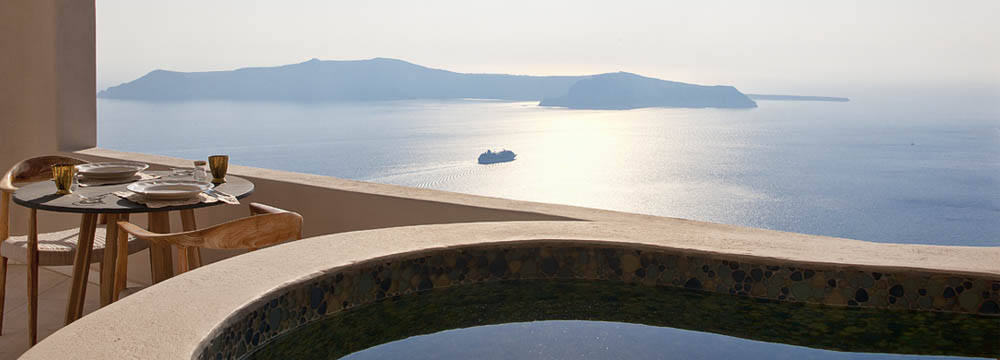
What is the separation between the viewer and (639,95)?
4153cm

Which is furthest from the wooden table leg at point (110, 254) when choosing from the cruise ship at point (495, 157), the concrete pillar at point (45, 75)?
the cruise ship at point (495, 157)

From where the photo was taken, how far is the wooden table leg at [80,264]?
2.25 meters

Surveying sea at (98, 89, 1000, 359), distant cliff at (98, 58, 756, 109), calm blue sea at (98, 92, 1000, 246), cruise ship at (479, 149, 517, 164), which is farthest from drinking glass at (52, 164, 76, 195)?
distant cliff at (98, 58, 756, 109)

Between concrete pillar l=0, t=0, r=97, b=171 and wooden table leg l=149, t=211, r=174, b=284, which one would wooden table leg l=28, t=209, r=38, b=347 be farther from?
concrete pillar l=0, t=0, r=97, b=171

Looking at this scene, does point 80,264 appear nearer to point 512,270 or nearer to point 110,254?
point 110,254

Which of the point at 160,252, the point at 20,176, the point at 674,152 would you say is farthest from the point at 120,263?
the point at 674,152

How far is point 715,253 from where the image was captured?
1477mm

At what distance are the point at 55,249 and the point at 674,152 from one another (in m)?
36.0

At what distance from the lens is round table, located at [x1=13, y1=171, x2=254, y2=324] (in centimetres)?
200

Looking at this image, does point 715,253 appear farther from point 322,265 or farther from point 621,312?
point 322,265

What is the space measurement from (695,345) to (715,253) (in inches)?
10.3

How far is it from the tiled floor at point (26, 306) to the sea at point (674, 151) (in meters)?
25.7

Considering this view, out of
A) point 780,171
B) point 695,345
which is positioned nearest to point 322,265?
point 695,345

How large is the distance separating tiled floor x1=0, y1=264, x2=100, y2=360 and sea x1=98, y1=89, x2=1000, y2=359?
2569cm
